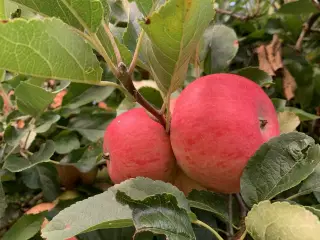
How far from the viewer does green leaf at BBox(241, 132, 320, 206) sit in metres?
0.54

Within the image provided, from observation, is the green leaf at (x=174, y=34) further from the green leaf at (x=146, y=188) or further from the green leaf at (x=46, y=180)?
the green leaf at (x=46, y=180)

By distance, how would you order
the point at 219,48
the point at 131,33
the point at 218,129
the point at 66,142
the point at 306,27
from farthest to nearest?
the point at 306,27, the point at 66,142, the point at 219,48, the point at 131,33, the point at 218,129

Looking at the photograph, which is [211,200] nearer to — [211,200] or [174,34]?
[211,200]

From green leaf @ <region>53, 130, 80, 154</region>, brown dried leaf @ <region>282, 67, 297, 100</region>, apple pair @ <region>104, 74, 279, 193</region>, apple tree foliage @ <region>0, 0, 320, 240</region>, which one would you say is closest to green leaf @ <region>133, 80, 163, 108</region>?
apple tree foliage @ <region>0, 0, 320, 240</region>

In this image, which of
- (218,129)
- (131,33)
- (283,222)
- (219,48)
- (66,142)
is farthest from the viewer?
(66,142)

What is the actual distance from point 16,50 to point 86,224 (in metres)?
0.20

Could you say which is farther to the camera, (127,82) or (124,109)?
(124,109)

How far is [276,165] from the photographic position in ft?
1.83

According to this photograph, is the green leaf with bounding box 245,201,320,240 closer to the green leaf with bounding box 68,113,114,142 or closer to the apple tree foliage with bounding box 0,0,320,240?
the apple tree foliage with bounding box 0,0,320,240

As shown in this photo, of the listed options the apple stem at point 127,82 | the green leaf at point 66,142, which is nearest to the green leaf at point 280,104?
the apple stem at point 127,82

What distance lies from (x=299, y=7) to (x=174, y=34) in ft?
1.83

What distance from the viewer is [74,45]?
1.73 feet

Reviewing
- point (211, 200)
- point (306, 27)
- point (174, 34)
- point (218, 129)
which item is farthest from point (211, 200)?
point (306, 27)

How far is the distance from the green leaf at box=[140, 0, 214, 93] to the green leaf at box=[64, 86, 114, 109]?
340mm
